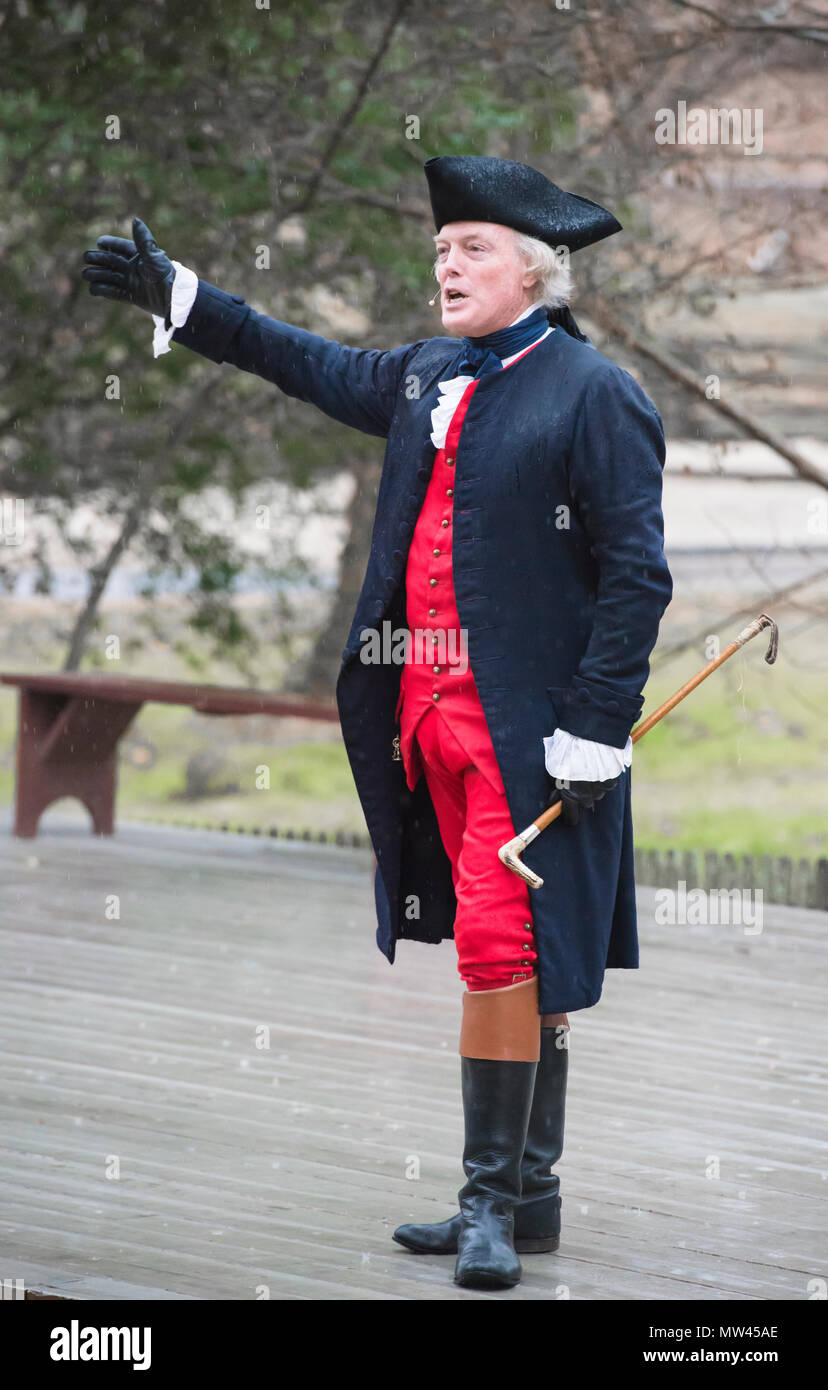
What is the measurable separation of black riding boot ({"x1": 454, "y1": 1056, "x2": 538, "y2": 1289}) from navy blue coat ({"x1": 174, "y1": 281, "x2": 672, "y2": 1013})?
0.13 m

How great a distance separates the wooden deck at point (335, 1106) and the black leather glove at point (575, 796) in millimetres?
711

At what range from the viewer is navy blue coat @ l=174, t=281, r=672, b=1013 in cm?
282

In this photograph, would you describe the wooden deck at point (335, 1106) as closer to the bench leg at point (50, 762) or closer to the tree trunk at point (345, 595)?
the bench leg at point (50, 762)

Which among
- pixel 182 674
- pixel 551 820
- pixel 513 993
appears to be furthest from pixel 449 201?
pixel 182 674

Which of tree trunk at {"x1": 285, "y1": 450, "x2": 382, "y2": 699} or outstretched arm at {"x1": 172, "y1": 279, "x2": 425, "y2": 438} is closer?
outstretched arm at {"x1": 172, "y1": 279, "x2": 425, "y2": 438}

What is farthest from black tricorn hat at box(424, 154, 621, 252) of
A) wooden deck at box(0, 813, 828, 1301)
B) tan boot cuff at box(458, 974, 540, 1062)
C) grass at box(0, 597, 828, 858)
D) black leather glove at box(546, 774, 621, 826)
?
grass at box(0, 597, 828, 858)

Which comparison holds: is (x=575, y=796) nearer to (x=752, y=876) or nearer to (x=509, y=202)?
(x=509, y=202)

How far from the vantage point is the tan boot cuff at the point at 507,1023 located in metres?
2.83

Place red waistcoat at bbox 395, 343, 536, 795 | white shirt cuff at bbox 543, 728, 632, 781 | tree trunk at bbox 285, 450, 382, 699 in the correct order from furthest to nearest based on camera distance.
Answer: tree trunk at bbox 285, 450, 382, 699 → red waistcoat at bbox 395, 343, 536, 795 → white shirt cuff at bbox 543, 728, 632, 781

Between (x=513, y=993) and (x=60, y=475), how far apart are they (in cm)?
741

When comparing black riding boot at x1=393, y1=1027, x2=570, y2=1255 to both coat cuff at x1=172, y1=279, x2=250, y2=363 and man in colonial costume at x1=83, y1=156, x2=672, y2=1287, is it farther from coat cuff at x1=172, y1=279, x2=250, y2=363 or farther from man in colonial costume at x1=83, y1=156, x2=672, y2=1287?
coat cuff at x1=172, y1=279, x2=250, y2=363

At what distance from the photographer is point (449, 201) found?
2959 millimetres

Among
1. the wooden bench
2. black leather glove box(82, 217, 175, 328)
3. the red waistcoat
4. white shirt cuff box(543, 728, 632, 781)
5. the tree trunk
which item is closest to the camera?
white shirt cuff box(543, 728, 632, 781)
